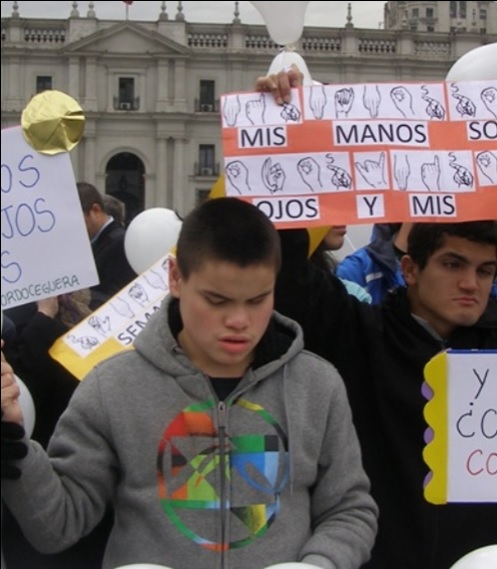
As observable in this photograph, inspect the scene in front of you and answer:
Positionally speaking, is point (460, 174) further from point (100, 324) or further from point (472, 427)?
point (100, 324)

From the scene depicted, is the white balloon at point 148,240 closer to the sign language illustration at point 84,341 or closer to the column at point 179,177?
the sign language illustration at point 84,341

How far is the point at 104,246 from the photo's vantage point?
3.56m

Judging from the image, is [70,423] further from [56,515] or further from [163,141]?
[163,141]

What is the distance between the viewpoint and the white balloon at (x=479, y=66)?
218 centimetres

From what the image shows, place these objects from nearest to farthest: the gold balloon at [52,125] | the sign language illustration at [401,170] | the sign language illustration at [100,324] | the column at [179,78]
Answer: the gold balloon at [52,125], the sign language illustration at [401,170], the sign language illustration at [100,324], the column at [179,78]

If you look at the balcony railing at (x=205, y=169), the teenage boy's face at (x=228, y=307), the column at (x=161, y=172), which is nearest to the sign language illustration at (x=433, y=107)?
the teenage boy's face at (x=228, y=307)

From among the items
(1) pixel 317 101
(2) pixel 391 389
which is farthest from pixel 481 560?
(1) pixel 317 101

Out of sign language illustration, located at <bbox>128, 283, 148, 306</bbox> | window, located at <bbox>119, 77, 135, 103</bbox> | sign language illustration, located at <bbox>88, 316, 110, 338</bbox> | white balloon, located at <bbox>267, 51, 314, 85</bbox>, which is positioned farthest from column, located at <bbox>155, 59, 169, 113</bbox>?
white balloon, located at <bbox>267, 51, 314, 85</bbox>

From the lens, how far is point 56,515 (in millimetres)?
1510

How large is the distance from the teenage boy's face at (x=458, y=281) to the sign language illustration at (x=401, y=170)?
0.14 metres

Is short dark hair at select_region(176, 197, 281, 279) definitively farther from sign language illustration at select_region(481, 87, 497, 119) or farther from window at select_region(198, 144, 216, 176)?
window at select_region(198, 144, 216, 176)

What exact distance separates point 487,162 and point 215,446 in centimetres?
87

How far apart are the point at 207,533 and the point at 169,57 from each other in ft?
111

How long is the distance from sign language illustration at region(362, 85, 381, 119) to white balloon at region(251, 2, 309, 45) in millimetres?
264
